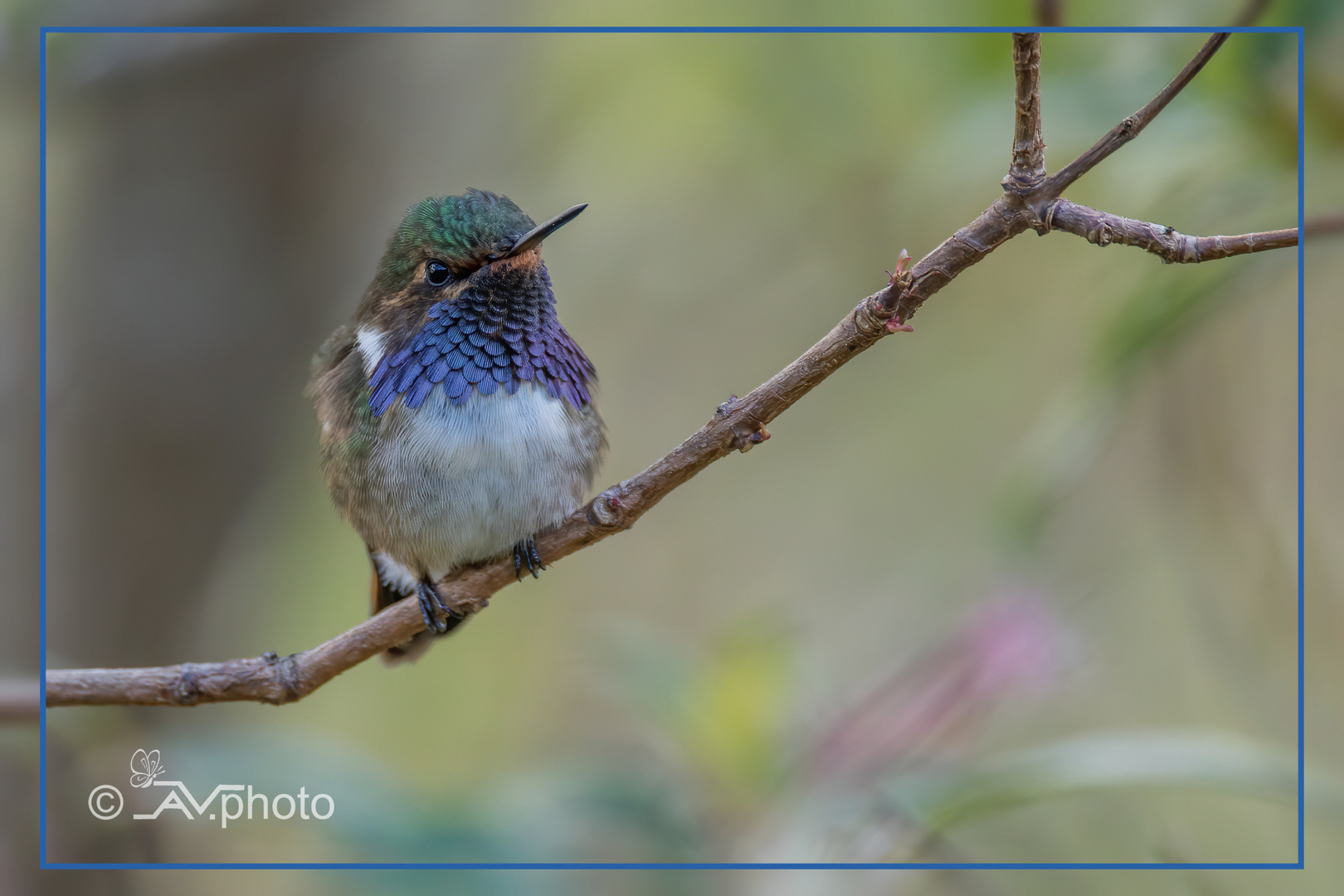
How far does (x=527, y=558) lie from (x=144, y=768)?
0.84 m

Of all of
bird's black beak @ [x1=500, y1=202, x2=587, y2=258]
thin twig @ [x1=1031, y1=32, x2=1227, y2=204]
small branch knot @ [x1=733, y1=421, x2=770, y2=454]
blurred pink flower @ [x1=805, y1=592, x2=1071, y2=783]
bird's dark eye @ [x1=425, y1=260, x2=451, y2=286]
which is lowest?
blurred pink flower @ [x1=805, y1=592, x2=1071, y2=783]

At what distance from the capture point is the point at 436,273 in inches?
66.6

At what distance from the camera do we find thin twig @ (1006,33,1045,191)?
3.69 ft

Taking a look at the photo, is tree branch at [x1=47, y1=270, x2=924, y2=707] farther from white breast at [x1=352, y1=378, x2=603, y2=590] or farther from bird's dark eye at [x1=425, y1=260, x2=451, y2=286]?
bird's dark eye at [x1=425, y1=260, x2=451, y2=286]

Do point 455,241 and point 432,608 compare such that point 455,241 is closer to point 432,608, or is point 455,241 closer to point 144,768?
point 432,608

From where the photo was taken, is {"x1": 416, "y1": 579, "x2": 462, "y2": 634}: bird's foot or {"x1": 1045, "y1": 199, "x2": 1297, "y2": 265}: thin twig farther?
{"x1": 416, "y1": 579, "x2": 462, "y2": 634}: bird's foot

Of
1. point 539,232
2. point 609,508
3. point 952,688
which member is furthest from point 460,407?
point 952,688

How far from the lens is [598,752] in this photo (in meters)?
2.67

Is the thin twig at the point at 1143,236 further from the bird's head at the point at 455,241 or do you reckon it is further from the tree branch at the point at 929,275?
the bird's head at the point at 455,241

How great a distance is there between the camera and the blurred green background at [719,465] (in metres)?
1.82

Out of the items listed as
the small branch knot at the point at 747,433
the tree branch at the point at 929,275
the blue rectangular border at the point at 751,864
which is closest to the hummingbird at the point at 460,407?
the tree branch at the point at 929,275

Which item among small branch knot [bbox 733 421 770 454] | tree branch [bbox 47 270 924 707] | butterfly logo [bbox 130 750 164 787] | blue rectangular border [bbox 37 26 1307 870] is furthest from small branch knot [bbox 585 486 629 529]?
butterfly logo [bbox 130 750 164 787]

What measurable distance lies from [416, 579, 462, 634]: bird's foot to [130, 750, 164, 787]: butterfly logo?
616mm

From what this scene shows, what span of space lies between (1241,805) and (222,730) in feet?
Result: 7.06
